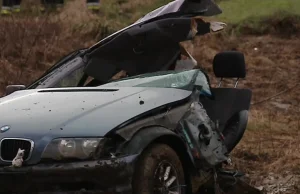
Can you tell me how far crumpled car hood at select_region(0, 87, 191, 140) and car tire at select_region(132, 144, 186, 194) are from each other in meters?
0.33

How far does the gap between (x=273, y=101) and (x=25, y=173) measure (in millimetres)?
9910

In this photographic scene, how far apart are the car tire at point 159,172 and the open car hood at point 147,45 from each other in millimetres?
1517

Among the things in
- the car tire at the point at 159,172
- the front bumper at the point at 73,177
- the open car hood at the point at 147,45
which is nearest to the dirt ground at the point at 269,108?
the open car hood at the point at 147,45

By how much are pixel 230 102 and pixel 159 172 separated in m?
2.14

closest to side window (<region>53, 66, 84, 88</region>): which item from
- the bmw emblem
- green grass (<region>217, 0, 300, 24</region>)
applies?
the bmw emblem

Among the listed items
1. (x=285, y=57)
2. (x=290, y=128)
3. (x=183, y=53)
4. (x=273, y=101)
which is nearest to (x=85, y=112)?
(x=183, y=53)

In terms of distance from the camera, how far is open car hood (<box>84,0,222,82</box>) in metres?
6.05

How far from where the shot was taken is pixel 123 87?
5352 mm

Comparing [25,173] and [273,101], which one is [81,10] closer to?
[273,101]

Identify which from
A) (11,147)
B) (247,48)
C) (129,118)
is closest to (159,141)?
(129,118)

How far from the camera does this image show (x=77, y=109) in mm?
4684

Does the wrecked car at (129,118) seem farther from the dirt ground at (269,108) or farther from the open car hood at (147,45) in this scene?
the dirt ground at (269,108)

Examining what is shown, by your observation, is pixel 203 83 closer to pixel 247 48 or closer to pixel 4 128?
pixel 4 128

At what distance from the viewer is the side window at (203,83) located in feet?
18.9
